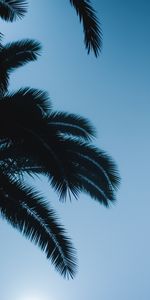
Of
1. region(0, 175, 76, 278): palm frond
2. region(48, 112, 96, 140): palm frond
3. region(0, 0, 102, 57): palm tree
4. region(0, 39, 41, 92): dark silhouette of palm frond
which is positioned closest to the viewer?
region(0, 0, 102, 57): palm tree

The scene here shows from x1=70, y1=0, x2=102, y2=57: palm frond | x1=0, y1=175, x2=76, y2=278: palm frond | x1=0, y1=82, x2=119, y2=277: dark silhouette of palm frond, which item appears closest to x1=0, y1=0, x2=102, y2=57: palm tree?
x1=70, y1=0, x2=102, y2=57: palm frond

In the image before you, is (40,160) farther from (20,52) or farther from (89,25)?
(20,52)

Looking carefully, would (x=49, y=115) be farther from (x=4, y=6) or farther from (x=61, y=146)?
(x=61, y=146)

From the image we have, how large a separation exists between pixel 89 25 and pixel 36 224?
13.7 feet

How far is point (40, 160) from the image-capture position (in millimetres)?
5953

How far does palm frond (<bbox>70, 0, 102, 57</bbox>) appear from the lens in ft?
17.9

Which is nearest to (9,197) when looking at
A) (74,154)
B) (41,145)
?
(74,154)

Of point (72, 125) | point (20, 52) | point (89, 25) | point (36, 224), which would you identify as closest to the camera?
point (89, 25)

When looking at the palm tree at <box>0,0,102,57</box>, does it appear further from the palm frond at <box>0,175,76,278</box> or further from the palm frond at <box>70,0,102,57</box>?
the palm frond at <box>0,175,76,278</box>

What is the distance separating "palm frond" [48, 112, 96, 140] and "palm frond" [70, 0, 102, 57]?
4.27 meters

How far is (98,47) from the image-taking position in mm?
5516

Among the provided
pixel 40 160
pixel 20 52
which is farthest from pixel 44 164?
pixel 20 52

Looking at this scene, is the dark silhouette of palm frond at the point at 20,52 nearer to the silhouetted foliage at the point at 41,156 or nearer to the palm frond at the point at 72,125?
the silhouetted foliage at the point at 41,156

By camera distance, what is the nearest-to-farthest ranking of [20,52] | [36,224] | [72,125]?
[36,224]
[20,52]
[72,125]
